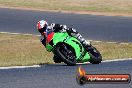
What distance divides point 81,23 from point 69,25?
114 centimetres

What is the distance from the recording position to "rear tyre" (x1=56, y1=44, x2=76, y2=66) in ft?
39.3

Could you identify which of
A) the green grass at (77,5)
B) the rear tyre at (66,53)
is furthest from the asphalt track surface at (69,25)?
the green grass at (77,5)

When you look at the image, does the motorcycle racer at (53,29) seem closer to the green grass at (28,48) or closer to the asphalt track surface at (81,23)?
the green grass at (28,48)

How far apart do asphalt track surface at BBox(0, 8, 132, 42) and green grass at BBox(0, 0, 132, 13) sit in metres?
2.43

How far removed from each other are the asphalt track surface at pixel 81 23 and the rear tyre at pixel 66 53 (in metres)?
10.6

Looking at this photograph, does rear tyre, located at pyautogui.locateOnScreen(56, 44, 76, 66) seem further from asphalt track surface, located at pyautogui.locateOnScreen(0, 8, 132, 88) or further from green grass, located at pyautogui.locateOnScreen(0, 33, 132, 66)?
green grass, located at pyautogui.locateOnScreen(0, 33, 132, 66)

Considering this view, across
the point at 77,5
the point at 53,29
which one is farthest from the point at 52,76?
the point at 77,5

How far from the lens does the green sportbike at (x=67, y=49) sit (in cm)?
1212

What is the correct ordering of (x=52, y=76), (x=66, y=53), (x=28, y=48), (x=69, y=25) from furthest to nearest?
(x=69, y=25) → (x=28, y=48) → (x=66, y=53) → (x=52, y=76)

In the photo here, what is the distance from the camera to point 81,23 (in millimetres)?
27734

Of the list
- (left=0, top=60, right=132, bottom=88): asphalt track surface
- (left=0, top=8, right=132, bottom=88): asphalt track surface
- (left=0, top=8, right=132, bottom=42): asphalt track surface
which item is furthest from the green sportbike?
(left=0, top=8, right=132, bottom=42): asphalt track surface

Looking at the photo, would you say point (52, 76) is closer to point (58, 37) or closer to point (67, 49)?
point (67, 49)

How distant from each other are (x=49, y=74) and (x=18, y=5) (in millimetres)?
24837

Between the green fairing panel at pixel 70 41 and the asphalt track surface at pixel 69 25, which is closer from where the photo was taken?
the asphalt track surface at pixel 69 25
